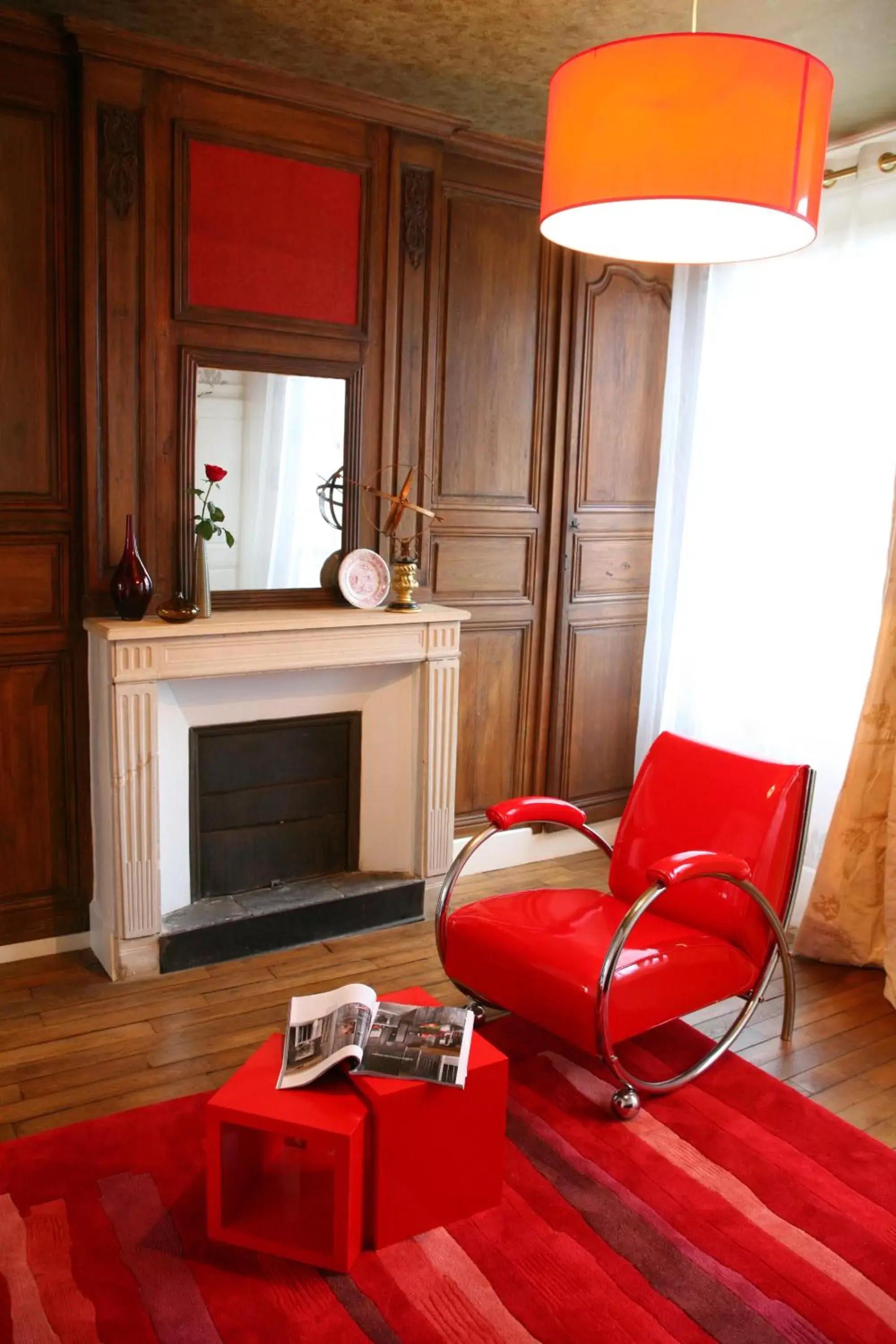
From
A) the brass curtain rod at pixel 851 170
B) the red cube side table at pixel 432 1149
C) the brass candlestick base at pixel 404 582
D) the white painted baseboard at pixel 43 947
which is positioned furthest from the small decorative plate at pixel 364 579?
the brass curtain rod at pixel 851 170

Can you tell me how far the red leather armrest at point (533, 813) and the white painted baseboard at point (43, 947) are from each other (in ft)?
→ 4.52

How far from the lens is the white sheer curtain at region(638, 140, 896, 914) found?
3650mm

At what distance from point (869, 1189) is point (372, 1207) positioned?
1095mm

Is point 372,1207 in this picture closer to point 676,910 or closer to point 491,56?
point 676,910

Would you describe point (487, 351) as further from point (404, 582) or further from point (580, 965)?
point (580, 965)

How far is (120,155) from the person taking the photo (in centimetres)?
310

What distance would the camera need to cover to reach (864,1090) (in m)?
2.85

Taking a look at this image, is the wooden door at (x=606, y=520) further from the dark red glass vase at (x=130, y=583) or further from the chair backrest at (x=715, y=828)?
the dark red glass vase at (x=130, y=583)

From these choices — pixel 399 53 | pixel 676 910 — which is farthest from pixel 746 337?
pixel 676 910

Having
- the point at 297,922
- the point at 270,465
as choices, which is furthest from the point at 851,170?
the point at 297,922

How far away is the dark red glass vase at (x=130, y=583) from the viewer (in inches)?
124

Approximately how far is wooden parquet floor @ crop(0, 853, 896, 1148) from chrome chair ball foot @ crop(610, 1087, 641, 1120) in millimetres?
475

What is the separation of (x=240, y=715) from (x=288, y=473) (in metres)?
0.78

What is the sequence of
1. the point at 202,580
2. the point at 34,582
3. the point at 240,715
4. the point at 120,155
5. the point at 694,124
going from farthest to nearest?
the point at 240,715 < the point at 202,580 < the point at 34,582 < the point at 120,155 < the point at 694,124
